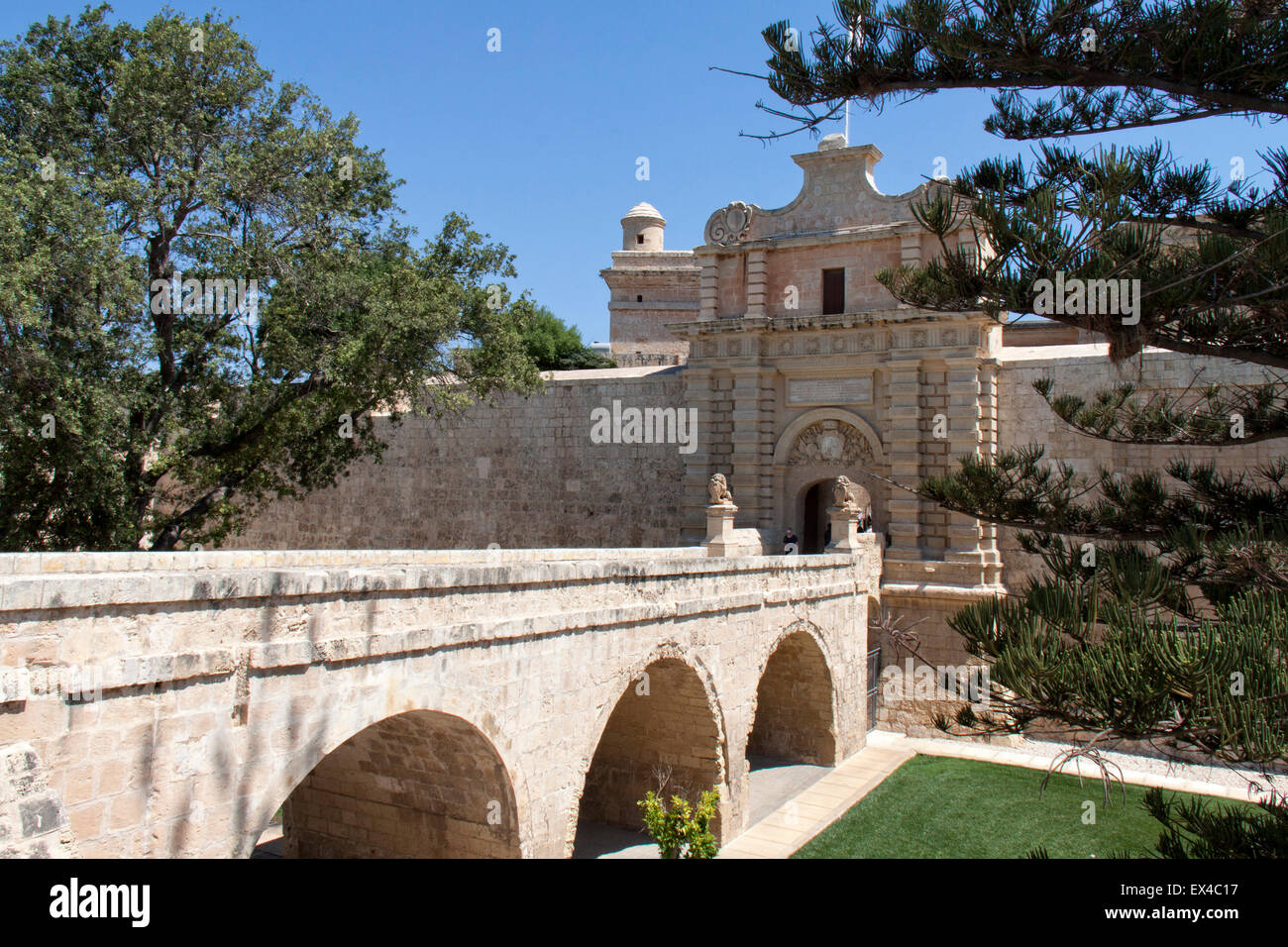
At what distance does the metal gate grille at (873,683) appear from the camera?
16.1 meters

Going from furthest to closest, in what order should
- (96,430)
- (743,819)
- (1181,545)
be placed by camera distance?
(743,819), (96,430), (1181,545)

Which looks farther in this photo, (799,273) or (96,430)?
(799,273)

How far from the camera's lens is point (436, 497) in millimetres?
21344

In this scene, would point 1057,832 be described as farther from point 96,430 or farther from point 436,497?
point 436,497

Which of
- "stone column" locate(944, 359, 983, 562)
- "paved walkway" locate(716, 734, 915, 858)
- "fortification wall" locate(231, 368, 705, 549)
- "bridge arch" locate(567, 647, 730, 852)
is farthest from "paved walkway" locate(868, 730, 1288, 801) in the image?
"fortification wall" locate(231, 368, 705, 549)

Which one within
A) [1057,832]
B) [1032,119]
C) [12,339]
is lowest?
[1057,832]

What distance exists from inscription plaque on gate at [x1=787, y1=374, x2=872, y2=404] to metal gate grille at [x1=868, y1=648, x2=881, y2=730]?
444 centimetres

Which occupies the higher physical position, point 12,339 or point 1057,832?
point 12,339

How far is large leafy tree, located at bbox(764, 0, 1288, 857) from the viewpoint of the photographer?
3.94 m

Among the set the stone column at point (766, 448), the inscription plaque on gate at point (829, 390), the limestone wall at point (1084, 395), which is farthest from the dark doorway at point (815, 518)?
the limestone wall at point (1084, 395)

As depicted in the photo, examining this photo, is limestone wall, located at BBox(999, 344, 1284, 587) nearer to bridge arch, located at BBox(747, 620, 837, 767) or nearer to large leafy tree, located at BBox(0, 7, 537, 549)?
bridge arch, located at BBox(747, 620, 837, 767)
